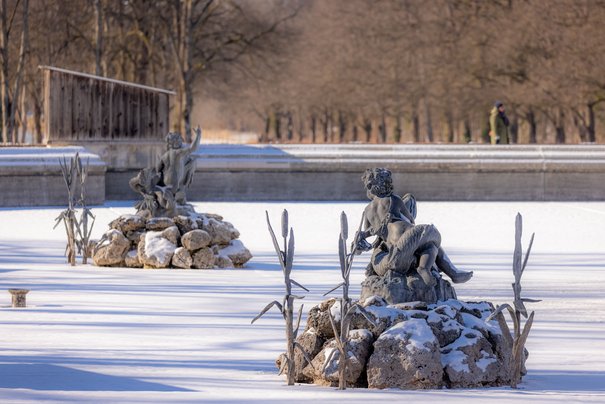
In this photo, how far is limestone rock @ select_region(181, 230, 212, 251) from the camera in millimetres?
18438

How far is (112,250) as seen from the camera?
18625 mm

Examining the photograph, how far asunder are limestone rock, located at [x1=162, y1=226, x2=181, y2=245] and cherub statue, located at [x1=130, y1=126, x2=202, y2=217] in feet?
1.05

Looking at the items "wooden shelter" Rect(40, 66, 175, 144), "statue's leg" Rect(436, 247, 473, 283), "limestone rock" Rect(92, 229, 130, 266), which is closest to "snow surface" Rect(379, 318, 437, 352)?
"statue's leg" Rect(436, 247, 473, 283)

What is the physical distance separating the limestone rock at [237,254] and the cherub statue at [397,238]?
7919 mm

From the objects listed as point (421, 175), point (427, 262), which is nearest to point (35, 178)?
point (421, 175)

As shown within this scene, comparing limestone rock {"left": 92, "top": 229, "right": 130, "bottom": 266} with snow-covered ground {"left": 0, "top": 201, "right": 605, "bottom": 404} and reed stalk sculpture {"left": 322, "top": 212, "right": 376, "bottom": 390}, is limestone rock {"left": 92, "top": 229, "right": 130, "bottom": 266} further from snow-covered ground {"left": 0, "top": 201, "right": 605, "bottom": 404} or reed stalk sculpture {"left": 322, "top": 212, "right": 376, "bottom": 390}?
reed stalk sculpture {"left": 322, "top": 212, "right": 376, "bottom": 390}

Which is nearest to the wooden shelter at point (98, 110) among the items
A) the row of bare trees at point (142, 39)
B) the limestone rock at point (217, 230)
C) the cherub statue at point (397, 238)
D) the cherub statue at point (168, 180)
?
the row of bare trees at point (142, 39)

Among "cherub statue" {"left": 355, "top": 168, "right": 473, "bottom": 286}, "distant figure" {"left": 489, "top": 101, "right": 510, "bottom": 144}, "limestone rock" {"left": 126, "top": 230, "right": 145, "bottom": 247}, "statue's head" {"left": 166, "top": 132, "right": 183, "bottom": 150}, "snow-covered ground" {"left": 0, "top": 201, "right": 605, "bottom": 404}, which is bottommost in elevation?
"snow-covered ground" {"left": 0, "top": 201, "right": 605, "bottom": 404}

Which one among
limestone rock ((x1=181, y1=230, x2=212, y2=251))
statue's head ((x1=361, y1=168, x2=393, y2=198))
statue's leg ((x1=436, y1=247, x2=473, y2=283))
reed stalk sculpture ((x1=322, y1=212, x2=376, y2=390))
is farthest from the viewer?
limestone rock ((x1=181, y1=230, x2=212, y2=251))

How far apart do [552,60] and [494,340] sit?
47253 mm

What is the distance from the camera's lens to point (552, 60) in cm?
5591

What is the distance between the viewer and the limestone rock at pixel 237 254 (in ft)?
61.2

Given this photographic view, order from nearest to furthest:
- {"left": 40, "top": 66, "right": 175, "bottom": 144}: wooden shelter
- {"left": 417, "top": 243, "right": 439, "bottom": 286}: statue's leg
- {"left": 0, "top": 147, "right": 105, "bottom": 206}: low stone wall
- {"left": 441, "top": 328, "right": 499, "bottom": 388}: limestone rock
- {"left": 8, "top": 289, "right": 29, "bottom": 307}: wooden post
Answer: {"left": 441, "top": 328, "right": 499, "bottom": 388}: limestone rock → {"left": 417, "top": 243, "right": 439, "bottom": 286}: statue's leg → {"left": 8, "top": 289, "right": 29, "bottom": 307}: wooden post → {"left": 0, "top": 147, "right": 105, "bottom": 206}: low stone wall → {"left": 40, "top": 66, "right": 175, "bottom": 144}: wooden shelter

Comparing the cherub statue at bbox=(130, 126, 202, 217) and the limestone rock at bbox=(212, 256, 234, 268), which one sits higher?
the cherub statue at bbox=(130, 126, 202, 217)
